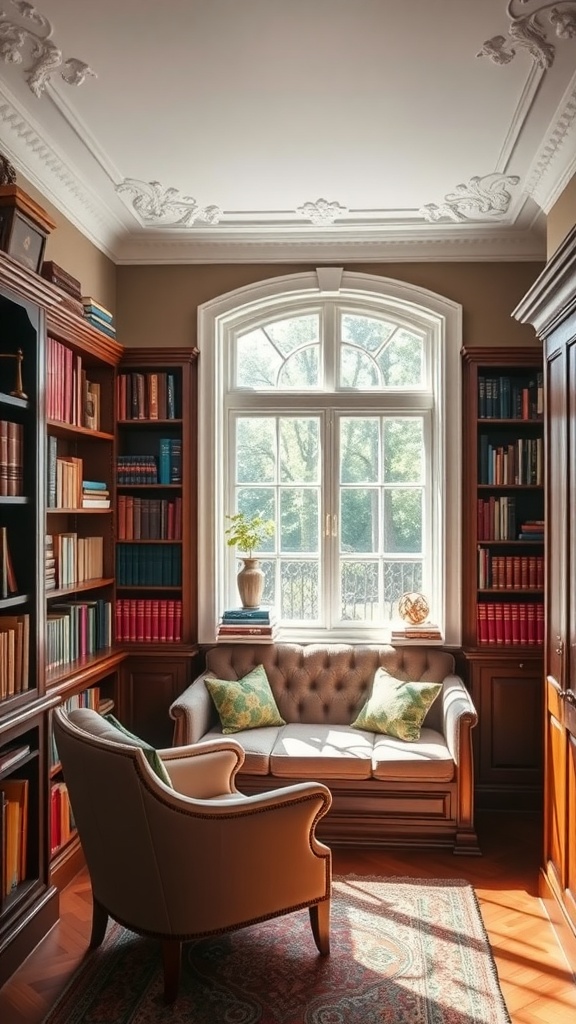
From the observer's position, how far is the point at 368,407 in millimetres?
4805

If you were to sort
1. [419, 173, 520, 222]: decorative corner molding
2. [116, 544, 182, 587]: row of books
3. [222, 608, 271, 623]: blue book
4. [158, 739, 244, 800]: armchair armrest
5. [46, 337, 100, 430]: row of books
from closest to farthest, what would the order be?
1. [158, 739, 244, 800]: armchair armrest
2. [46, 337, 100, 430]: row of books
3. [419, 173, 520, 222]: decorative corner molding
4. [222, 608, 271, 623]: blue book
5. [116, 544, 182, 587]: row of books

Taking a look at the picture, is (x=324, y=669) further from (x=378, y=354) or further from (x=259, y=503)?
(x=378, y=354)

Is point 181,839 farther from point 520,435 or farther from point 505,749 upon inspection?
point 520,435

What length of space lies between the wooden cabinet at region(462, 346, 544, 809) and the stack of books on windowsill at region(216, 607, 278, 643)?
114 centimetres

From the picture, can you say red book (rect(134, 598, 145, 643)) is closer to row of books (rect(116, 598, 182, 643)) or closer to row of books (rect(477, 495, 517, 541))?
row of books (rect(116, 598, 182, 643))

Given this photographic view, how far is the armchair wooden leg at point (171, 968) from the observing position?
8.71 ft

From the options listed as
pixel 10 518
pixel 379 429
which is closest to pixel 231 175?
pixel 379 429

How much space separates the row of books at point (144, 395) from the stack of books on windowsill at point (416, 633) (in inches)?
71.3

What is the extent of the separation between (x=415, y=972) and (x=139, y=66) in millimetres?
3431

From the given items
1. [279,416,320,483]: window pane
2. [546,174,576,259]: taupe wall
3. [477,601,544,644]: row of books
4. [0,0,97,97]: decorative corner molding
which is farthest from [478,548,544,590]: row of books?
[0,0,97,97]: decorative corner molding

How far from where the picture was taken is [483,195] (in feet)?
13.4

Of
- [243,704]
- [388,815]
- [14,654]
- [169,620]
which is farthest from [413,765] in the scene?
[14,654]

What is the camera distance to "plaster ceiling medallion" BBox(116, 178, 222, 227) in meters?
4.00

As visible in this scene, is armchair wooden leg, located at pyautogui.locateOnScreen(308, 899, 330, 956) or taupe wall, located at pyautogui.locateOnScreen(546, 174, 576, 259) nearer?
armchair wooden leg, located at pyautogui.locateOnScreen(308, 899, 330, 956)
